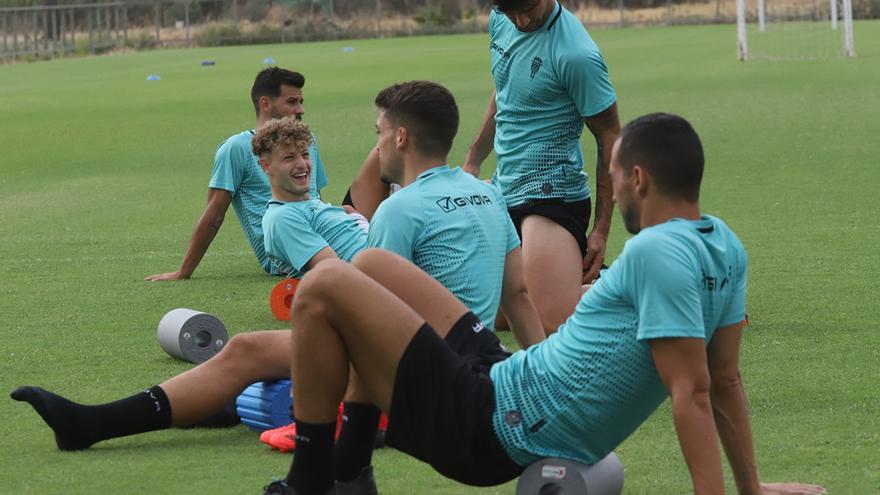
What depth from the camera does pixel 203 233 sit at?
11.0 meters

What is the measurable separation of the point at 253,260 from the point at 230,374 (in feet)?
20.1

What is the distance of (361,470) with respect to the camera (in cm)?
520

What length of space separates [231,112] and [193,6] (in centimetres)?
5198

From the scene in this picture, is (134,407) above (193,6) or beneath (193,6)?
beneath

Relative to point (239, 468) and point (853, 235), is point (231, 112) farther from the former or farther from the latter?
point (239, 468)

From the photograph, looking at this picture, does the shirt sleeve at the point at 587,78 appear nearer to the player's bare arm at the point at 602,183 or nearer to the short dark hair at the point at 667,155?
the player's bare arm at the point at 602,183

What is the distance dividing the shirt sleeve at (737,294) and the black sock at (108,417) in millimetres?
2436

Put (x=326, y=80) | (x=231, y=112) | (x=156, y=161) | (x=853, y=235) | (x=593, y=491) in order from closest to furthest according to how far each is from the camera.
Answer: (x=593, y=491), (x=853, y=235), (x=156, y=161), (x=231, y=112), (x=326, y=80)

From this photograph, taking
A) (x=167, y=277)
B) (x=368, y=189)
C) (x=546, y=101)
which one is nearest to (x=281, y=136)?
(x=546, y=101)

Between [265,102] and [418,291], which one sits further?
[265,102]

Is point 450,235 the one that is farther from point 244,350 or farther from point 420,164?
point 244,350

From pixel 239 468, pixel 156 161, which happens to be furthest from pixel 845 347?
pixel 156 161

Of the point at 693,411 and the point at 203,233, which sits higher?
the point at 693,411

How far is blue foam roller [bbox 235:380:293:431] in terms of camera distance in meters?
6.09
